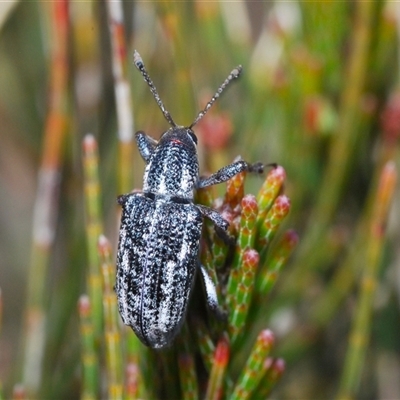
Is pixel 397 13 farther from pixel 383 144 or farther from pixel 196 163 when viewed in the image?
pixel 196 163

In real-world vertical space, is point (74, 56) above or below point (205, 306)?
above

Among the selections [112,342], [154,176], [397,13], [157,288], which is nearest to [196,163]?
[154,176]

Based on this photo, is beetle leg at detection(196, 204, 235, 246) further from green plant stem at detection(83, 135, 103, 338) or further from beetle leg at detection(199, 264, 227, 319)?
green plant stem at detection(83, 135, 103, 338)

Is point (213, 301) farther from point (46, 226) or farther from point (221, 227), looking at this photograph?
point (46, 226)

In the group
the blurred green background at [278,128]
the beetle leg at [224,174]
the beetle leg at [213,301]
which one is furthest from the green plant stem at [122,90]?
the beetle leg at [213,301]

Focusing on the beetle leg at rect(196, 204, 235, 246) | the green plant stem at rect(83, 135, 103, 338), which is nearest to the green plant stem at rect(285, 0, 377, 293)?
the beetle leg at rect(196, 204, 235, 246)

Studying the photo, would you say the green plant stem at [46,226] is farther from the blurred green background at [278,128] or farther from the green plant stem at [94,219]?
the green plant stem at [94,219]

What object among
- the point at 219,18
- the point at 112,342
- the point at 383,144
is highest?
the point at 219,18
